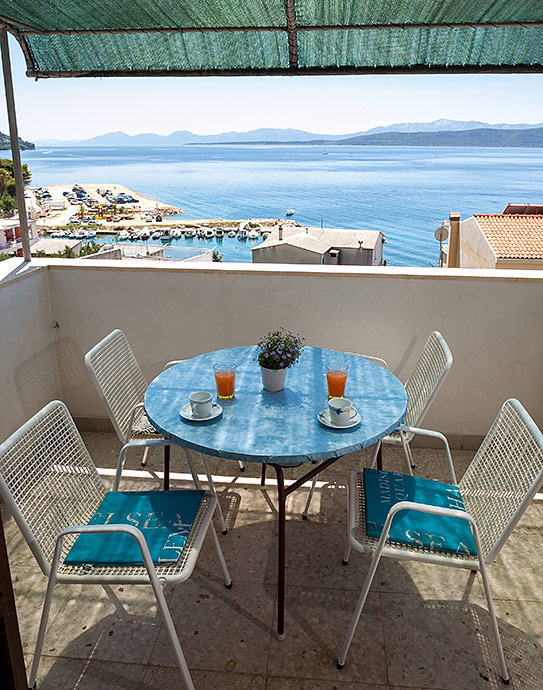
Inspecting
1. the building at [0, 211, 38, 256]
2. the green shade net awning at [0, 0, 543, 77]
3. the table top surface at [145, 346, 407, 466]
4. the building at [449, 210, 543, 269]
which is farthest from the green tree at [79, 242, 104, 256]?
the table top surface at [145, 346, 407, 466]

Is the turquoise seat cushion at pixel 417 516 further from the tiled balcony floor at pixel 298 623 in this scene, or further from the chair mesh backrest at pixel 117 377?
the chair mesh backrest at pixel 117 377

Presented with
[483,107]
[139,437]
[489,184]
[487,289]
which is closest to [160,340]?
[139,437]

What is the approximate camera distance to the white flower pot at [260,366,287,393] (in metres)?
2.21

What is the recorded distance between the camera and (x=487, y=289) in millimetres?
3146

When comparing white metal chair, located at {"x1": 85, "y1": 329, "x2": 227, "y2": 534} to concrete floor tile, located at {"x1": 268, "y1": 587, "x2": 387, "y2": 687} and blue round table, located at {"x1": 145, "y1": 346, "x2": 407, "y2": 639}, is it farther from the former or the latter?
concrete floor tile, located at {"x1": 268, "y1": 587, "x2": 387, "y2": 687}

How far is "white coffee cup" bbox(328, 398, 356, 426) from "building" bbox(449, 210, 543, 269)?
862 centimetres

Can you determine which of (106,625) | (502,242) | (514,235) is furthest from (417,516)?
(514,235)

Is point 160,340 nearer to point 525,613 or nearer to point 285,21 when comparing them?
point 285,21

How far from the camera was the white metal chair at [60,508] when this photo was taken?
5.17 ft

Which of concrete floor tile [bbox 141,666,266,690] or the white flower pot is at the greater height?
the white flower pot

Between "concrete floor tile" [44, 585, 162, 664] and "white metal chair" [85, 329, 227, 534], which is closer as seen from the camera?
"concrete floor tile" [44, 585, 162, 664]

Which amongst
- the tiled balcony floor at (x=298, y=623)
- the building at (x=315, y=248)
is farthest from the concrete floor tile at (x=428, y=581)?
the building at (x=315, y=248)

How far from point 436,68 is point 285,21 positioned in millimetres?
931

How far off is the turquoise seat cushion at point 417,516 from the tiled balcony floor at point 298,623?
447mm
